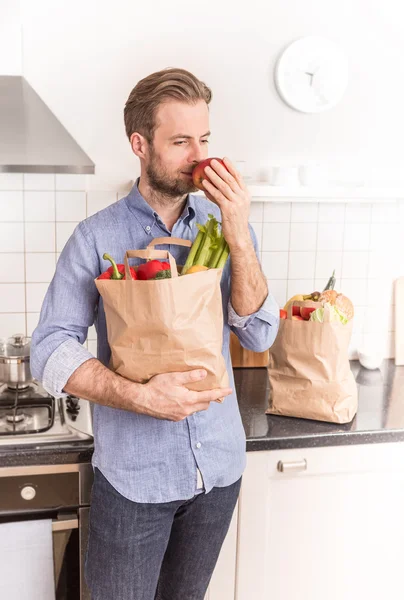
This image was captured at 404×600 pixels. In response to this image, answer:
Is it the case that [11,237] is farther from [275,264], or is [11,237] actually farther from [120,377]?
[120,377]

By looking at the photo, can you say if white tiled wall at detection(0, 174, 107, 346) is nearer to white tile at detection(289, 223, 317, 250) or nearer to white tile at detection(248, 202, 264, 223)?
white tile at detection(248, 202, 264, 223)

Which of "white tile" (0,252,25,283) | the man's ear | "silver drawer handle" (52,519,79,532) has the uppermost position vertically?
the man's ear

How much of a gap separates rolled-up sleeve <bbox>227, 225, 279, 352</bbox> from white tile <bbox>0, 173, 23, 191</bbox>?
0.96 metres

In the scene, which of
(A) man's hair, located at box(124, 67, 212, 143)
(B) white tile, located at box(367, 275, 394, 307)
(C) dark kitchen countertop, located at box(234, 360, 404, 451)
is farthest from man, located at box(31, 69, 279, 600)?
(B) white tile, located at box(367, 275, 394, 307)

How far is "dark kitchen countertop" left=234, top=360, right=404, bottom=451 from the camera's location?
5.92 ft

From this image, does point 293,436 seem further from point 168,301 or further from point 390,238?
point 390,238

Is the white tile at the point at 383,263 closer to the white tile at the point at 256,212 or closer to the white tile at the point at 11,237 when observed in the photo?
the white tile at the point at 256,212

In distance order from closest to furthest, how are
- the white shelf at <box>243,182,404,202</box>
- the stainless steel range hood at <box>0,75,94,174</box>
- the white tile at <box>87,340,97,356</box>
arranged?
1. the stainless steel range hood at <box>0,75,94,174</box>
2. the white shelf at <box>243,182,404,202</box>
3. the white tile at <box>87,340,97,356</box>

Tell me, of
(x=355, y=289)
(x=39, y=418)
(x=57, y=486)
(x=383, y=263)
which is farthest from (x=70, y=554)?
(x=383, y=263)

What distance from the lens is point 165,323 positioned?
4.05ft

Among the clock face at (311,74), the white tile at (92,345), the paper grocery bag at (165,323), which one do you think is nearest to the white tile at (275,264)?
the clock face at (311,74)

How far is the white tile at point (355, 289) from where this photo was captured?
2.45 meters

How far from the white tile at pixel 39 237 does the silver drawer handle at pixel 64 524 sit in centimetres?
88

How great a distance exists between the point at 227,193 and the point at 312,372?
0.70m
